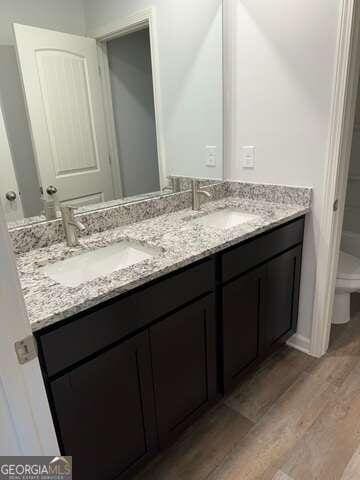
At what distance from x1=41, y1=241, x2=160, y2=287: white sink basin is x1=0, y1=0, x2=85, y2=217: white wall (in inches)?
10.8

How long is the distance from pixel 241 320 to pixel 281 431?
21.2 inches

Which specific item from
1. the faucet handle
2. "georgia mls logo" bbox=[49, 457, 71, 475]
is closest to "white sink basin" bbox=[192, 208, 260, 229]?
the faucet handle

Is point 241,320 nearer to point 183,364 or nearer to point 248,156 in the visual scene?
point 183,364

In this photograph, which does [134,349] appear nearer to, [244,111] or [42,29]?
[42,29]

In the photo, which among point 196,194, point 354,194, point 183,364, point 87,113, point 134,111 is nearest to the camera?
point 183,364

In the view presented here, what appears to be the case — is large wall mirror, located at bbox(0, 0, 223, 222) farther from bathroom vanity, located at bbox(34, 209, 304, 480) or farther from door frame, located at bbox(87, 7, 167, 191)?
bathroom vanity, located at bbox(34, 209, 304, 480)

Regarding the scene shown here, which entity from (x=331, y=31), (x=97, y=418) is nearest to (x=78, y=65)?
(x=331, y=31)

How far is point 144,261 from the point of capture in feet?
3.90

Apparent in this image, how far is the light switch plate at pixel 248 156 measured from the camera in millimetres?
1934

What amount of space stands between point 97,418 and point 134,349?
0.24 m

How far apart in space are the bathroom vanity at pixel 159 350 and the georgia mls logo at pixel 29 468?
15 centimetres

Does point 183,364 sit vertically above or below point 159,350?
below

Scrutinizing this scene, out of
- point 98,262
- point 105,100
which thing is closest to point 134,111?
point 105,100

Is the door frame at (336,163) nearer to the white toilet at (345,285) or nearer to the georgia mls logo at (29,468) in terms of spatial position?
the white toilet at (345,285)
